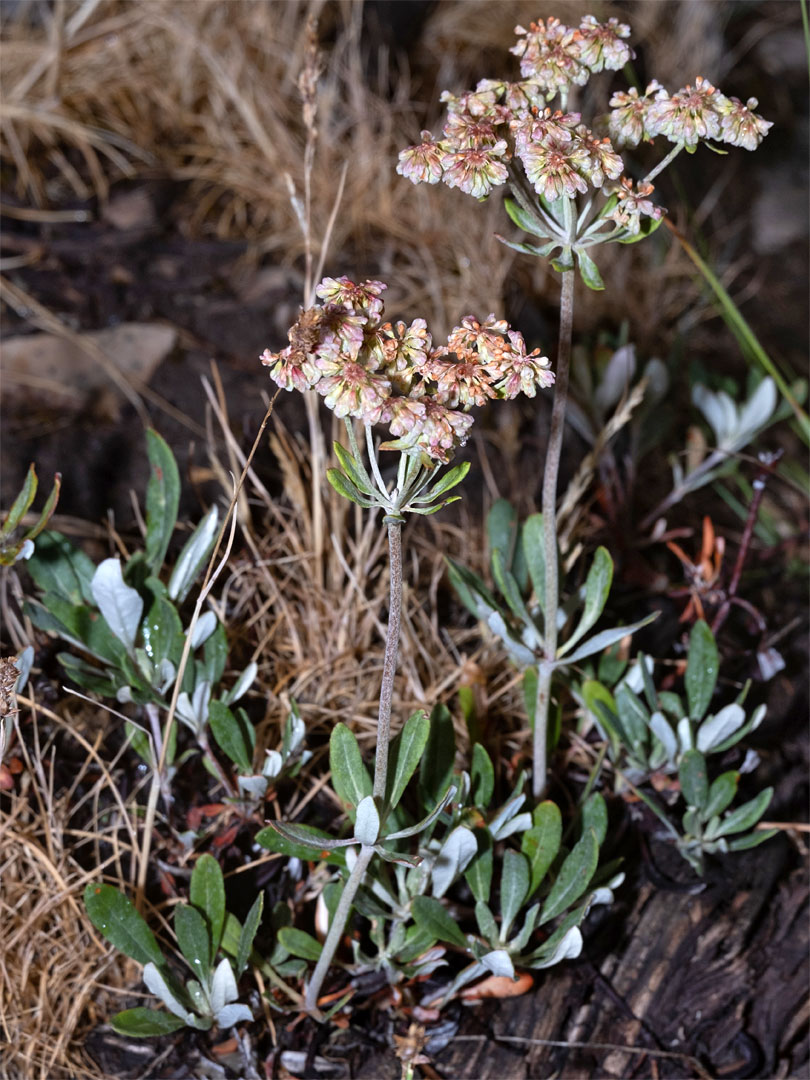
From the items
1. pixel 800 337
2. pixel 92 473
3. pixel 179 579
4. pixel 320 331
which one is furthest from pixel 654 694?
pixel 800 337

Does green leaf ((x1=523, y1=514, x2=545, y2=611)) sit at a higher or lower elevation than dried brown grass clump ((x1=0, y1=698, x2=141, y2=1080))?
higher

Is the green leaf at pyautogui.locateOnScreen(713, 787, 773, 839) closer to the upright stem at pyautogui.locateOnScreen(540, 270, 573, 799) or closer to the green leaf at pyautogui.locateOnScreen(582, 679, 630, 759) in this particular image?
the green leaf at pyautogui.locateOnScreen(582, 679, 630, 759)

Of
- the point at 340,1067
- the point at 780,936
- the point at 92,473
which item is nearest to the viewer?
the point at 340,1067

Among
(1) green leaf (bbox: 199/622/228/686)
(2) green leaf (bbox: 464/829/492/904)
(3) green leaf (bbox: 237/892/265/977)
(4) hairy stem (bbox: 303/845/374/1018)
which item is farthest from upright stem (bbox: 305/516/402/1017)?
(1) green leaf (bbox: 199/622/228/686)

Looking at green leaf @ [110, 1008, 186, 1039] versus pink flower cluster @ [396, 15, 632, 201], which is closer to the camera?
pink flower cluster @ [396, 15, 632, 201]

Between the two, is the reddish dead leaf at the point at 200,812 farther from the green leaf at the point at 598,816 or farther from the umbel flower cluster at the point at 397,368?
the umbel flower cluster at the point at 397,368

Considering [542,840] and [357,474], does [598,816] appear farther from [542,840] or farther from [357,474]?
[357,474]

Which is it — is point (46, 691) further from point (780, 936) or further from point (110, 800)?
point (780, 936)
